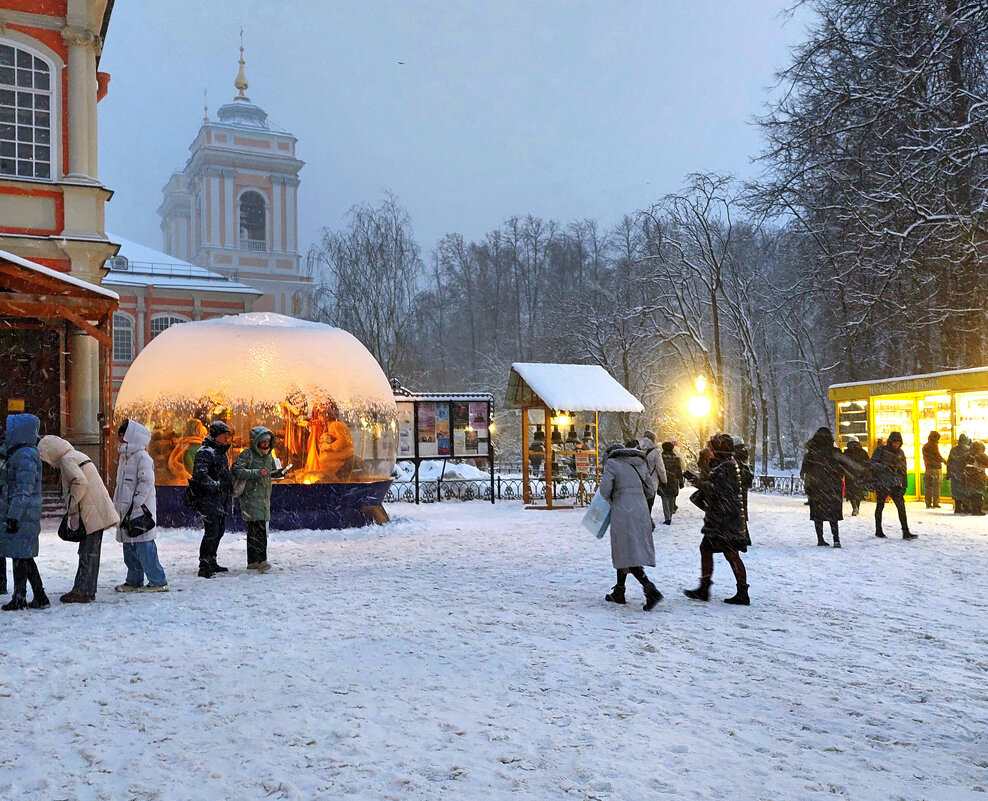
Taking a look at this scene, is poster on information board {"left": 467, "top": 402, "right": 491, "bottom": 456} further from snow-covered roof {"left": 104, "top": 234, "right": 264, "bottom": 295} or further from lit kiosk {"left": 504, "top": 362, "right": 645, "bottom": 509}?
snow-covered roof {"left": 104, "top": 234, "right": 264, "bottom": 295}

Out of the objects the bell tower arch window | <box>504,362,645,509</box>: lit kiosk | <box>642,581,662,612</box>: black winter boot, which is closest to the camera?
<box>642,581,662,612</box>: black winter boot

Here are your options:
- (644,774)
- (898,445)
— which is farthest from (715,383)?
(644,774)

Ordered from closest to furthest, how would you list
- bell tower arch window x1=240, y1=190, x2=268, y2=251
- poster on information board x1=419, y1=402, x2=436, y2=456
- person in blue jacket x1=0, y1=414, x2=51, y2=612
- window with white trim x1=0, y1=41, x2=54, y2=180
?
1. person in blue jacket x1=0, y1=414, x2=51, y2=612
2. window with white trim x1=0, y1=41, x2=54, y2=180
3. poster on information board x1=419, y1=402, x2=436, y2=456
4. bell tower arch window x1=240, y1=190, x2=268, y2=251

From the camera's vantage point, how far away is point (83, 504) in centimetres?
830

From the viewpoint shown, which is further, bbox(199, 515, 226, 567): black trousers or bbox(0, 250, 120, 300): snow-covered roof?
bbox(0, 250, 120, 300): snow-covered roof

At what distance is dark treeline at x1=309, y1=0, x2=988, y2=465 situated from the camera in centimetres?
1969

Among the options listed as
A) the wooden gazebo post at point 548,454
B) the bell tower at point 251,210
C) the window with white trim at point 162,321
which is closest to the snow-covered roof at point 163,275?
the window with white trim at point 162,321

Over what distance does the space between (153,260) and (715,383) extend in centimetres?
2679

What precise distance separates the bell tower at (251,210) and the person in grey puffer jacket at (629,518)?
39.3 m

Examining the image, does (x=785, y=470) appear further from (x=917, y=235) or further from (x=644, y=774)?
(x=644, y=774)

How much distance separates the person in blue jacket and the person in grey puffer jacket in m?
5.40

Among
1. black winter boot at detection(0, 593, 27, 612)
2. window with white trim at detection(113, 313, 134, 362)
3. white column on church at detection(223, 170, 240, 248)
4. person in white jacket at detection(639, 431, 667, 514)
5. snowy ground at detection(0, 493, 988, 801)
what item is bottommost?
snowy ground at detection(0, 493, 988, 801)

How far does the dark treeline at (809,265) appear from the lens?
19.7m

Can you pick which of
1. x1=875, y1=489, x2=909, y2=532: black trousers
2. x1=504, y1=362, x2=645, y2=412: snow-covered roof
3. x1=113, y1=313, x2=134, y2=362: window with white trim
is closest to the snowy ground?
x1=875, y1=489, x2=909, y2=532: black trousers
